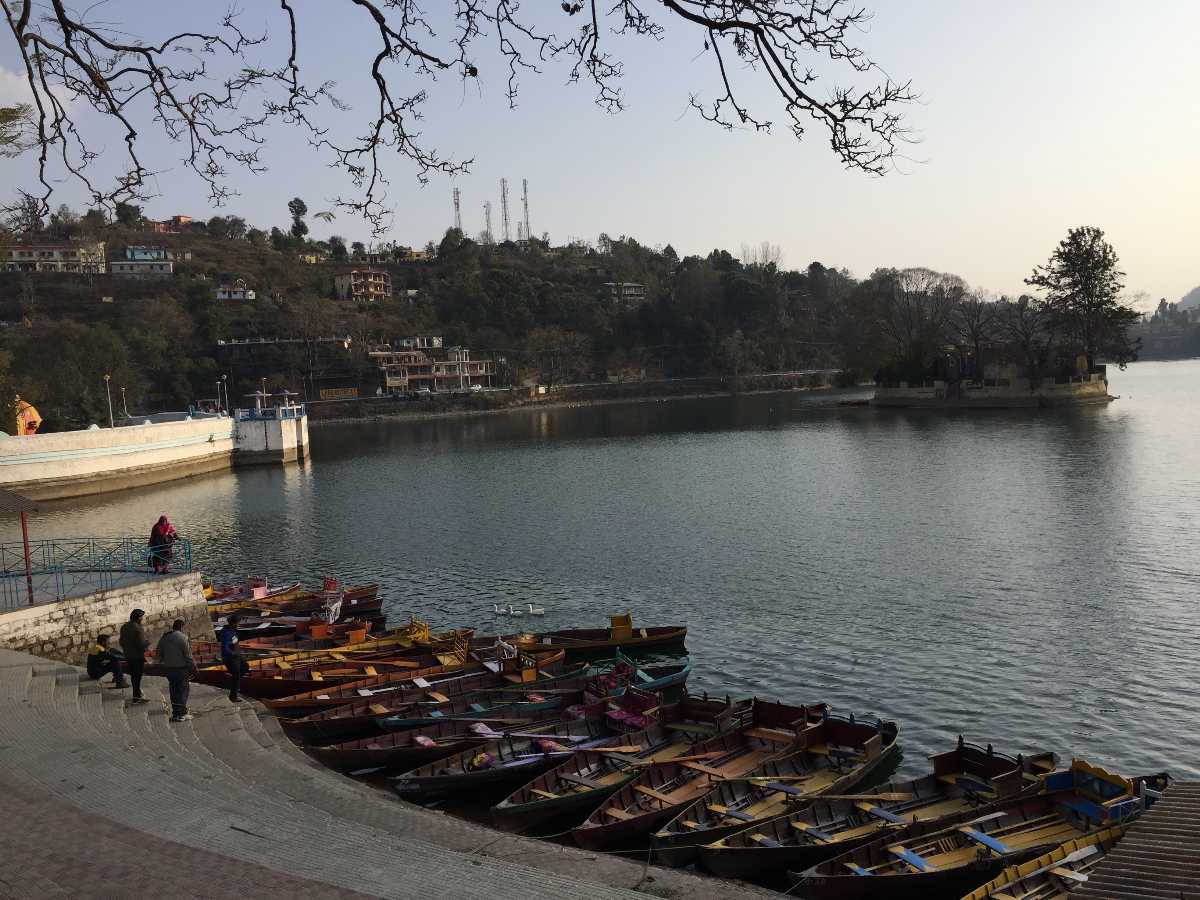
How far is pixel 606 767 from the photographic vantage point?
52.9 feet

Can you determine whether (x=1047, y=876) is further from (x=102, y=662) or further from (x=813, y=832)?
(x=102, y=662)

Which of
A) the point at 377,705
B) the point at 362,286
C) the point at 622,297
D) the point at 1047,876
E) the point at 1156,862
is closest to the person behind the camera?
the point at 1156,862

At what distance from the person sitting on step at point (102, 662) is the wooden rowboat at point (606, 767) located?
300 inches

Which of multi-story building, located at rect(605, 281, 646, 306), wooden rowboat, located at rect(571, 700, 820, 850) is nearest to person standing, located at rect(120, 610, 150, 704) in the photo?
wooden rowboat, located at rect(571, 700, 820, 850)

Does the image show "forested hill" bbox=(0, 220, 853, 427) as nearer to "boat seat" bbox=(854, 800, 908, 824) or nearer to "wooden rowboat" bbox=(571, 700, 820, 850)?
"wooden rowboat" bbox=(571, 700, 820, 850)

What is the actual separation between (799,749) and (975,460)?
163 ft

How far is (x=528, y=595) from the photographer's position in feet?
105

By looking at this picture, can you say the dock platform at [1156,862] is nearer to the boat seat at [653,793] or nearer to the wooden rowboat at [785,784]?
the wooden rowboat at [785,784]

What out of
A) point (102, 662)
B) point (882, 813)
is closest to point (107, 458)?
point (102, 662)

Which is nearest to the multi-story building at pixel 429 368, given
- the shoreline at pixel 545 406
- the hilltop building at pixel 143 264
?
the shoreline at pixel 545 406

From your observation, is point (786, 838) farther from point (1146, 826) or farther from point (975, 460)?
point (975, 460)

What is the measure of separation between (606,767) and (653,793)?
1507 mm

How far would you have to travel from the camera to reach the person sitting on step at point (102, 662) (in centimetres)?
1725

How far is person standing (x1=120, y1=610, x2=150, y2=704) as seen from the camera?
16219 millimetres
